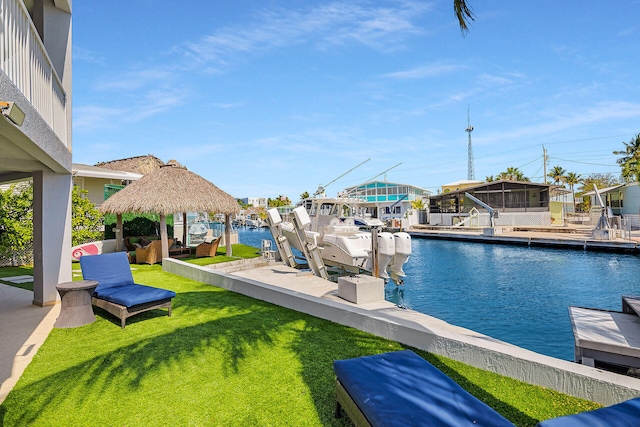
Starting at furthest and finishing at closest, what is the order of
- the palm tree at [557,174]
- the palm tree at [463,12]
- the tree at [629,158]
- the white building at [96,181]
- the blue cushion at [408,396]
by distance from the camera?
the palm tree at [557,174], the tree at [629,158], the white building at [96,181], the palm tree at [463,12], the blue cushion at [408,396]

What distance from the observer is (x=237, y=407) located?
132 inches

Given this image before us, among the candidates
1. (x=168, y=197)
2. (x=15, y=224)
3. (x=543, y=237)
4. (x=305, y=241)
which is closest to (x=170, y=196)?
(x=168, y=197)

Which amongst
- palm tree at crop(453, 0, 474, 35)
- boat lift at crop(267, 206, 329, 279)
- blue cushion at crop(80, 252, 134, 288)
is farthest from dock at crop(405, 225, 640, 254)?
blue cushion at crop(80, 252, 134, 288)

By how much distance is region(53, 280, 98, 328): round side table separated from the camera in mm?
5727

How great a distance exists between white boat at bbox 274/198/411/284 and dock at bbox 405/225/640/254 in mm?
16929

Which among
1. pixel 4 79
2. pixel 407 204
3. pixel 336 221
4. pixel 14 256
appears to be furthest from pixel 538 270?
pixel 407 204

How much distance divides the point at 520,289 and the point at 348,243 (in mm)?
7096

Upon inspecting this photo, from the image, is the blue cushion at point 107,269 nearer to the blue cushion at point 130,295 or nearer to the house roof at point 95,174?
the blue cushion at point 130,295

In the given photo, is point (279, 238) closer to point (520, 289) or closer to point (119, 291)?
point (119, 291)

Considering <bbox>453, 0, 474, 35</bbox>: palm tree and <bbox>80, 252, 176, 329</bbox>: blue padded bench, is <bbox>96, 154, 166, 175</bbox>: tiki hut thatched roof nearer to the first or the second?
<bbox>80, 252, 176, 329</bbox>: blue padded bench

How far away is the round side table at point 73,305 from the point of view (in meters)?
5.73

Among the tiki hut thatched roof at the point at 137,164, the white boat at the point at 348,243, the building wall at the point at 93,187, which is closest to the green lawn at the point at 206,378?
the white boat at the point at 348,243

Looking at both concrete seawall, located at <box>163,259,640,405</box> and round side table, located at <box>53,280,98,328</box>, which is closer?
concrete seawall, located at <box>163,259,640,405</box>

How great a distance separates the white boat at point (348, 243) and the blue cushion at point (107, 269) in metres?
5.88
